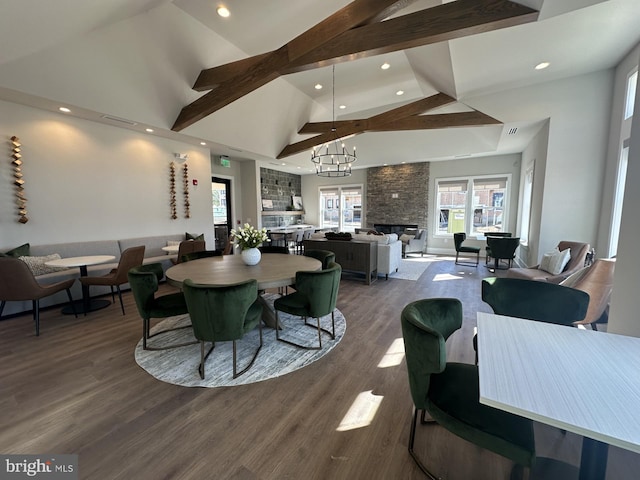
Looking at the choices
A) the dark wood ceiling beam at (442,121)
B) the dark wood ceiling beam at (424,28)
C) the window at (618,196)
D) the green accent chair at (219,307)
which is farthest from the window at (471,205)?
the green accent chair at (219,307)

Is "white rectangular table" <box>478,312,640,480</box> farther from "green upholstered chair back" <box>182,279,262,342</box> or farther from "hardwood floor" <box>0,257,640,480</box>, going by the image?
"green upholstered chair back" <box>182,279,262,342</box>

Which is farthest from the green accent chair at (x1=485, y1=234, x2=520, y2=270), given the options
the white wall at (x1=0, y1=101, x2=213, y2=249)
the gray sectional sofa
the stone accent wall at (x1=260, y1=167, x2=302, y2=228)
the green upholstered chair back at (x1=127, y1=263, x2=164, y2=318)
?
the white wall at (x1=0, y1=101, x2=213, y2=249)

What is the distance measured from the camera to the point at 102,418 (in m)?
1.85

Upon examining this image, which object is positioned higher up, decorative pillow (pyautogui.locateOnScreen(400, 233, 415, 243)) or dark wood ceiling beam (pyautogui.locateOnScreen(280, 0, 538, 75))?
dark wood ceiling beam (pyautogui.locateOnScreen(280, 0, 538, 75))

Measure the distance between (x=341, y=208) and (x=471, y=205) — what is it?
445 centimetres

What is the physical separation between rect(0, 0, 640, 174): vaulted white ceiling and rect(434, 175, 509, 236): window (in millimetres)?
2075

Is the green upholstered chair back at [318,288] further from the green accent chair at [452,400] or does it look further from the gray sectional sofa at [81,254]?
the gray sectional sofa at [81,254]

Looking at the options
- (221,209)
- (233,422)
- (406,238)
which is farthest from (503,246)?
(221,209)

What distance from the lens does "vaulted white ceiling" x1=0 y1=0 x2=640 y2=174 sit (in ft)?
9.12

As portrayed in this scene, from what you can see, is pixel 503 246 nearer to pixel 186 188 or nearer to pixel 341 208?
pixel 341 208

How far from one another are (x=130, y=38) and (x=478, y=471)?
5.81 m

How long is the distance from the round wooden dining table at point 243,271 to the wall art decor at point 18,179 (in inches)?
116

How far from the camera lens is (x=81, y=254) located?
443cm

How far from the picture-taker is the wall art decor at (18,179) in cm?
381
